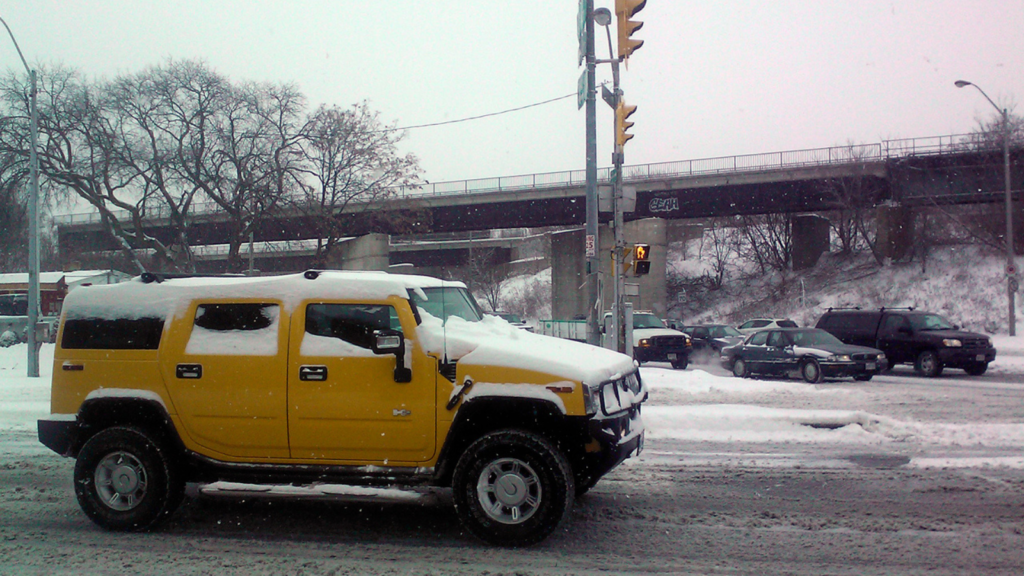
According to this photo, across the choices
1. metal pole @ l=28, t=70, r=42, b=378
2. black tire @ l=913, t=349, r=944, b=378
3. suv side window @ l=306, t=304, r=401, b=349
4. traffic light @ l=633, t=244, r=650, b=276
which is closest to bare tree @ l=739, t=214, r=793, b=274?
black tire @ l=913, t=349, r=944, b=378

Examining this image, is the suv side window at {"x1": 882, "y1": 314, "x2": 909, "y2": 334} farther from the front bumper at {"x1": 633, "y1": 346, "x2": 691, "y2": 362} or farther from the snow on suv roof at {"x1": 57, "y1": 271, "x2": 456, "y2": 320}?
the snow on suv roof at {"x1": 57, "y1": 271, "x2": 456, "y2": 320}

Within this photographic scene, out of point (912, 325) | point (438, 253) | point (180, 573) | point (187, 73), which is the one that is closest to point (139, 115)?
point (187, 73)

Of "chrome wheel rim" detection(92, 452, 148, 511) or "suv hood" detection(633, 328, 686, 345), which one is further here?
"suv hood" detection(633, 328, 686, 345)

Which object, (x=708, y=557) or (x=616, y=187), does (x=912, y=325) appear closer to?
(x=616, y=187)

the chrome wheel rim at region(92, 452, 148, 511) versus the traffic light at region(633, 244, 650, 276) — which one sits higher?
the traffic light at region(633, 244, 650, 276)

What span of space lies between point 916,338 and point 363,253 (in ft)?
88.1

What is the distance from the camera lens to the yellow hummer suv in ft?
18.2

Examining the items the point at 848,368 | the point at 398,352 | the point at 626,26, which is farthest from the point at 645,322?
the point at 398,352

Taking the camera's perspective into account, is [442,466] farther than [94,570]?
Yes

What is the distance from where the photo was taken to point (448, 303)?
6.46 metres

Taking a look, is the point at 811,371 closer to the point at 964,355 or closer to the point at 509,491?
the point at 964,355

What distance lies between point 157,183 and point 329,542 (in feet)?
110

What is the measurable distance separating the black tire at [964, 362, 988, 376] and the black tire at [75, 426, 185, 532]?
2056cm

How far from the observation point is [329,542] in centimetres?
575
